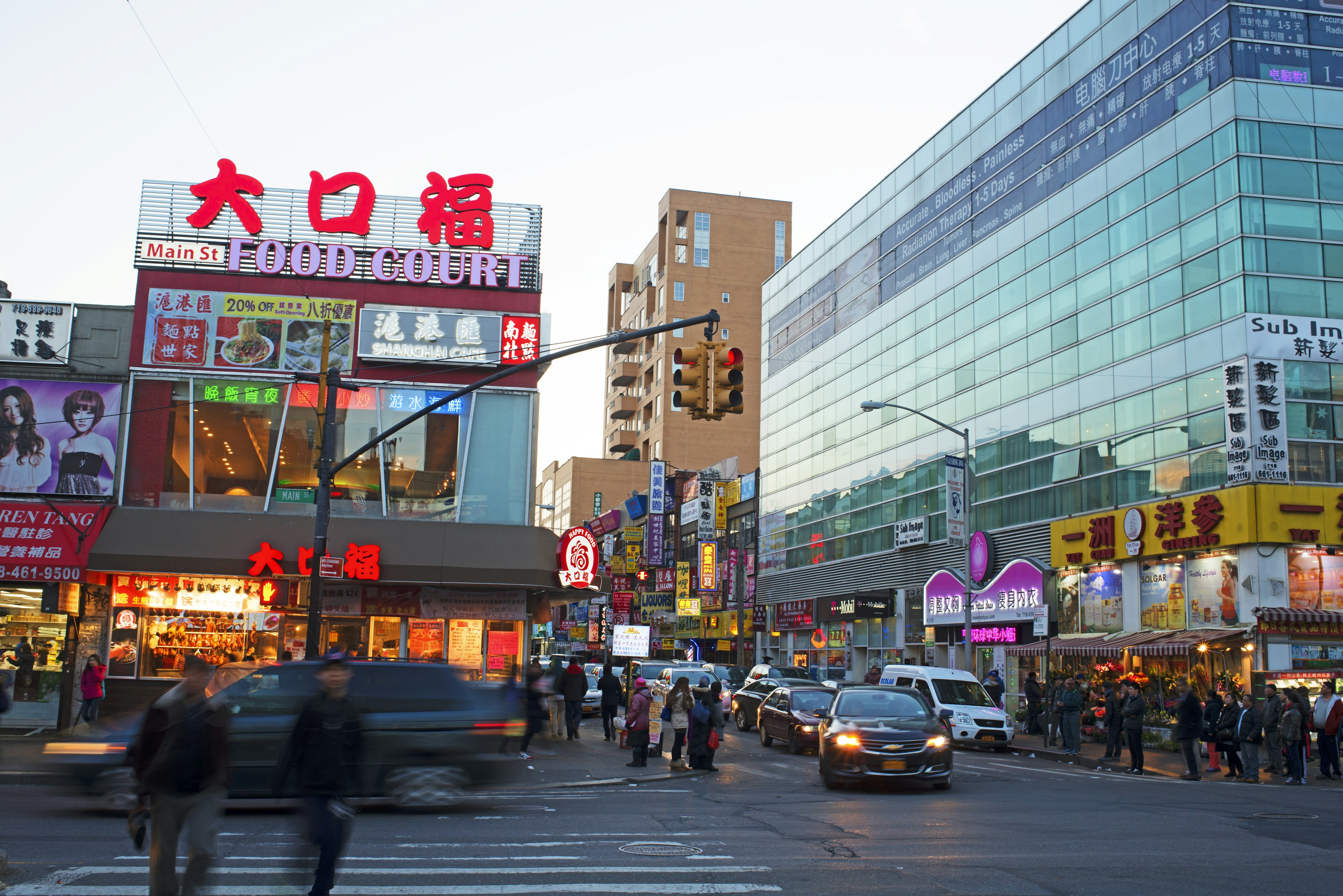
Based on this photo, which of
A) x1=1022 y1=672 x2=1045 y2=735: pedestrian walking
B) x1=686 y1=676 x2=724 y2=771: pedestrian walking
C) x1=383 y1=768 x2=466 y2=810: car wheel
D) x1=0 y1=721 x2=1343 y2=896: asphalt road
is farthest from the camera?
x1=1022 y1=672 x2=1045 y2=735: pedestrian walking

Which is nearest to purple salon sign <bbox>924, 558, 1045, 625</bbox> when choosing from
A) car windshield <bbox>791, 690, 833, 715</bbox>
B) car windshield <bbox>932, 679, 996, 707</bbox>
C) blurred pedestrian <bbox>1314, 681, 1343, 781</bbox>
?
car windshield <bbox>932, 679, 996, 707</bbox>

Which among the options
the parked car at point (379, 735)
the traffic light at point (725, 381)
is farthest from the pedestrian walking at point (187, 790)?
the traffic light at point (725, 381)

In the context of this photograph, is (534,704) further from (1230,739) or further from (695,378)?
(1230,739)

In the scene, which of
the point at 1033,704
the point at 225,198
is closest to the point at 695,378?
the point at 225,198

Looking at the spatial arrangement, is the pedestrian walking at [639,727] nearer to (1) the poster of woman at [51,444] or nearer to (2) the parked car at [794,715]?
(2) the parked car at [794,715]

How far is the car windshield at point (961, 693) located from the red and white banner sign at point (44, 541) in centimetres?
2011

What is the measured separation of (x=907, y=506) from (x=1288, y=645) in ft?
76.4

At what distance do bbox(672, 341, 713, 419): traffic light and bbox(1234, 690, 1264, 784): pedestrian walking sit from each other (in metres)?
14.0

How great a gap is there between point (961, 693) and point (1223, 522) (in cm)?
872

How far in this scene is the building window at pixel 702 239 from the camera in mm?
99000

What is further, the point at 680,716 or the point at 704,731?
the point at 680,716

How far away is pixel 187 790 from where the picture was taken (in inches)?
295

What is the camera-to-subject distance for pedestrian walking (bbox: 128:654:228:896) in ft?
24.4

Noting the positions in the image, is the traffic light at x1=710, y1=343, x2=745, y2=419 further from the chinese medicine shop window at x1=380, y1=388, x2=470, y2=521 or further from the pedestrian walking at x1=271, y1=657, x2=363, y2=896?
the chinese medicine shop window at x1=380, y1=388, x2=470, y2=521
